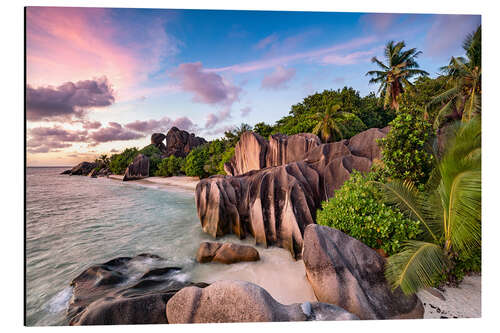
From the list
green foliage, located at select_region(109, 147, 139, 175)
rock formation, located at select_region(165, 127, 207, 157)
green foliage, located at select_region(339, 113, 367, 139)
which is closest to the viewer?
green foliage, located at select_region(339, 113, 367, 139)

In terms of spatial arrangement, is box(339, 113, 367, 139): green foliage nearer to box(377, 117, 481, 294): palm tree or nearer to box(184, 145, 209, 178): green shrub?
box(377, 117, 481, 294): palm tree

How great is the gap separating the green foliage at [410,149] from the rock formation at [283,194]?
155cm

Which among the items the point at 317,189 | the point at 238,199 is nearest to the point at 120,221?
the point at 238,199

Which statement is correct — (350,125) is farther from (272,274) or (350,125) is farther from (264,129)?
(272,274)

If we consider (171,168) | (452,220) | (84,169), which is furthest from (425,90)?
(84,169)

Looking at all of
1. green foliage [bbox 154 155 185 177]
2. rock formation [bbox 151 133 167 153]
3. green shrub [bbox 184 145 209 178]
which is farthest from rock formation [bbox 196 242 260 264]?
rock formation [bbox 151 133 167 153]

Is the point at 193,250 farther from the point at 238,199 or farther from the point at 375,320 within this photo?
the point at 375,320

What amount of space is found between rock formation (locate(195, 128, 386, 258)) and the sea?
0.39m

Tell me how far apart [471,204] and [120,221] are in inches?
426

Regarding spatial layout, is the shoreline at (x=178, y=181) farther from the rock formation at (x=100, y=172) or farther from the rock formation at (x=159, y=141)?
the rock formation at (x=159, y=141)

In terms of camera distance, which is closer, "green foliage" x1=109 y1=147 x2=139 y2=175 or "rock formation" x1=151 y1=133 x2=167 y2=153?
"green foliage" x1=109 y1=147 x2=139 y2=175

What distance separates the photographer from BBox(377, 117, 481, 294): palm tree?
230cm

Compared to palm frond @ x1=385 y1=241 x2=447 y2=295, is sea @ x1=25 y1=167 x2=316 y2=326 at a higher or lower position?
lower

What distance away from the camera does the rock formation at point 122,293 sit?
Answer: 2.37m
